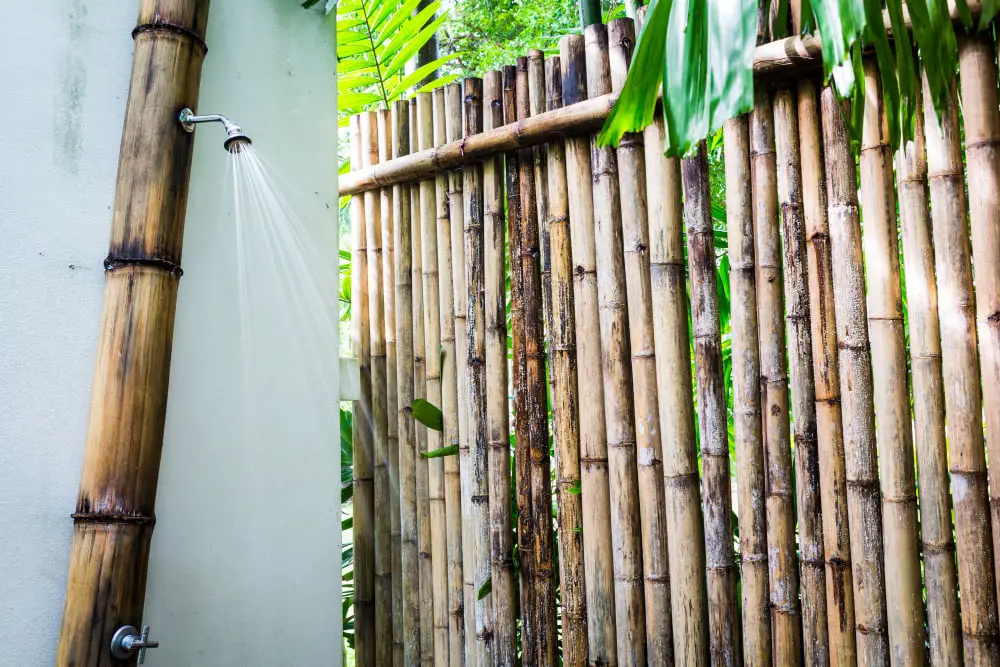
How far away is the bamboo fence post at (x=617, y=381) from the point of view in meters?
1.86

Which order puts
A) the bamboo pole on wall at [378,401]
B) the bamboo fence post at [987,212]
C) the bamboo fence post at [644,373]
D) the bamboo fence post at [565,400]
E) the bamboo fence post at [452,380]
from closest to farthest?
the bamboo fence post at [987,212]
the bamboo fence post at [644,373]
the bamboo fence post at [565,400]
the bamboo fence post at [452,380]
the bamboo pole on wall at [378,401]

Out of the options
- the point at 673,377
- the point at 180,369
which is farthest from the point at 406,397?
the point at 673,377

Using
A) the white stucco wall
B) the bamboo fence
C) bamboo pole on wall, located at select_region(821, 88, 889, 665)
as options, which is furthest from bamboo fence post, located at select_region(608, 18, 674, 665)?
the white stucco wall

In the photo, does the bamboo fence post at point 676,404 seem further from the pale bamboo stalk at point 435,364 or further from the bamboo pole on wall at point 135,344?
the bamboo pole on wall at point 135,344

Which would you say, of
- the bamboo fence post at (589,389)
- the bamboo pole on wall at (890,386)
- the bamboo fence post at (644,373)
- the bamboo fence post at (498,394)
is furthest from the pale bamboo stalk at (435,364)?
the bamboo pole on wall at (890,386)

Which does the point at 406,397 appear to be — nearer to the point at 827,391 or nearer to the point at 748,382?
the point at 748,382

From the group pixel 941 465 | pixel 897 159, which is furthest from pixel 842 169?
pixel 941 465

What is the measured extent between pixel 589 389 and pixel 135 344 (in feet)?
3.11

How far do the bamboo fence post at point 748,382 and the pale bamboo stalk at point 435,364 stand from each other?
81 cm

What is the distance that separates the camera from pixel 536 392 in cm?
207

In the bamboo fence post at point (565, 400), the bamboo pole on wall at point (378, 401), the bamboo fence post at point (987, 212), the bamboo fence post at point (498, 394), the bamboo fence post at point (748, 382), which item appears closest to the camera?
the bamboo fence post at point (987, 212)

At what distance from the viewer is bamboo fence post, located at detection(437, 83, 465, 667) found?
86.6 inches

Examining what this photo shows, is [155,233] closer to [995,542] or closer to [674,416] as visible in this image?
[674,416]

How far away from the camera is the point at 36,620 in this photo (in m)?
1.59
